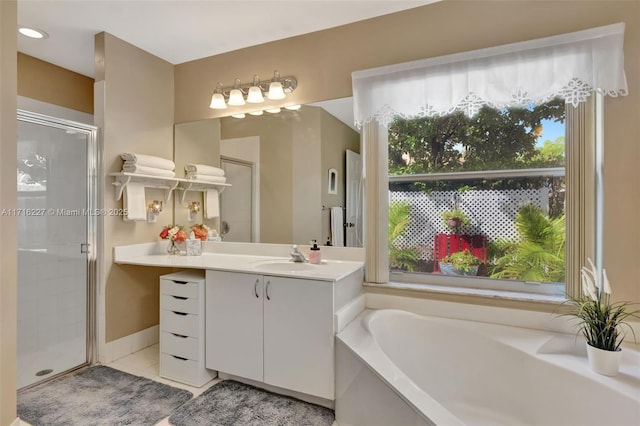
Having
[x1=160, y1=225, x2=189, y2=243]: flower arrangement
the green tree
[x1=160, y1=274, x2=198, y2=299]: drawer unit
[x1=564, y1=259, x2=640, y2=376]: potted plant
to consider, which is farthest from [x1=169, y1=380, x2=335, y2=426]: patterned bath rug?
the green tree

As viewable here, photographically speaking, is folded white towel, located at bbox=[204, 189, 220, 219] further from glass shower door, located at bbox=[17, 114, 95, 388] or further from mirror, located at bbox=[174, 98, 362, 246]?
glass shower door, located at bbox=[17, 114, 95, 388]

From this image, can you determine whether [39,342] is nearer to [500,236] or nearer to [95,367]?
[95,367]

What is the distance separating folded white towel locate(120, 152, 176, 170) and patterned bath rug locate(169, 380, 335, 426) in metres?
1.71

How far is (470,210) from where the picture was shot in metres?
2.21

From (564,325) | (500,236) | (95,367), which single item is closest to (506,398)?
(564,325)

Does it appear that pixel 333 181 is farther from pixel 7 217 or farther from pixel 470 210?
pixel 7 217

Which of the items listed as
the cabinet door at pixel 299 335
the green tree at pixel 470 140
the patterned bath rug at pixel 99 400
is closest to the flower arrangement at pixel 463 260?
the green tree at pixel 470 140

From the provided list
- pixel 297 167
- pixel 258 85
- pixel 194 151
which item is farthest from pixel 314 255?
pixel 194 151

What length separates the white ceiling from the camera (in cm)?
219

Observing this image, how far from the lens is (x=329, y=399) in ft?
6.29

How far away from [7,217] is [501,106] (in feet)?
8.65

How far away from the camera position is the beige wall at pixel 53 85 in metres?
2.81

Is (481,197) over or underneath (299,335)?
over

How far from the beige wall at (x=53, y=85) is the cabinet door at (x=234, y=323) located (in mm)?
2325
